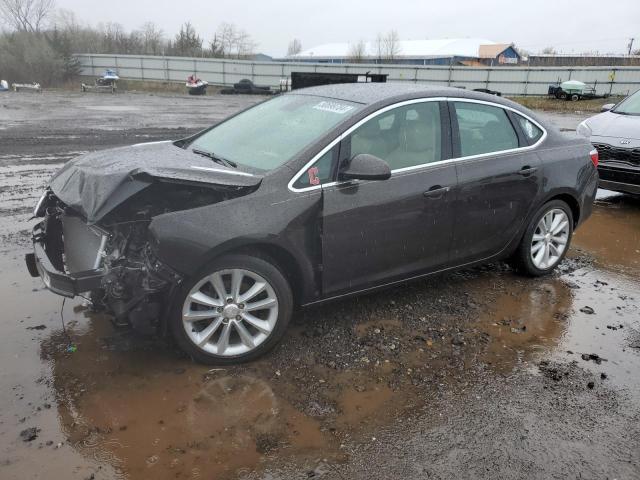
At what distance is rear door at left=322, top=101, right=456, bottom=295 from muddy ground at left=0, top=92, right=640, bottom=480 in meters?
0.49

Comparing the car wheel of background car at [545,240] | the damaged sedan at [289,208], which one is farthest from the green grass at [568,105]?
the damaged sedan at [289,208]

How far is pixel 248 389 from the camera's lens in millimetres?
3223

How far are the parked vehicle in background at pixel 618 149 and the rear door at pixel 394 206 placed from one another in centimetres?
438

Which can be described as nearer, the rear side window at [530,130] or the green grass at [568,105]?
the rear side window at [530,130]

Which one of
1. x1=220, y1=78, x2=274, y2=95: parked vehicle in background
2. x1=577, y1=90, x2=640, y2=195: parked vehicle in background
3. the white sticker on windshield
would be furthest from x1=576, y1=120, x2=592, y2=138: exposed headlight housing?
x1=220, y1=78, x2=274, y2=95: parked vehicle in background

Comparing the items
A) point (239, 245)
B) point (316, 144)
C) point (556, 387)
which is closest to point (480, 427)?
point (556, 387)

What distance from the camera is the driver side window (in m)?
3.84

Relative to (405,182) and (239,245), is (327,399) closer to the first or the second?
(239,245)

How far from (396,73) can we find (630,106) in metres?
33.0

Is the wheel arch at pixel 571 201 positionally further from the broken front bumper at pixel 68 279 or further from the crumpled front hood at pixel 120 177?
the broken front bumper at pixel 68 279

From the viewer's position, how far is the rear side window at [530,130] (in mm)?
4730

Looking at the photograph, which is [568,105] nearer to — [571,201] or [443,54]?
[571,201]

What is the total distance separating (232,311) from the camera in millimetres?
3373

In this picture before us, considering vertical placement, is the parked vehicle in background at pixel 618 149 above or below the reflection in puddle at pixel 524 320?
above
